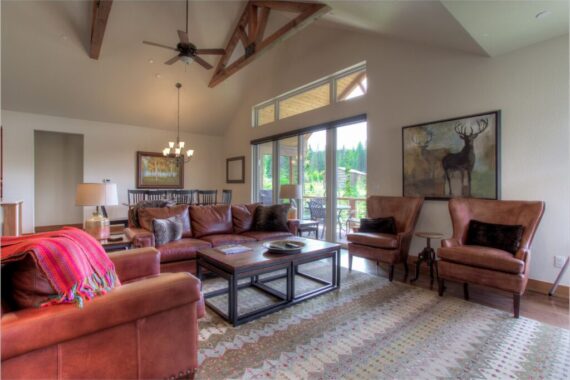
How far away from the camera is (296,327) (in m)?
2.23

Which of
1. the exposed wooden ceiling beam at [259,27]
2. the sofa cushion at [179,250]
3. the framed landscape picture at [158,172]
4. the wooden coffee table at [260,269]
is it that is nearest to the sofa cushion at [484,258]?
the wooden coffee table at [260,269]

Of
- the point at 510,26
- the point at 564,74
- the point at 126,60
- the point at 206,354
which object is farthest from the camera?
the point at 126,60

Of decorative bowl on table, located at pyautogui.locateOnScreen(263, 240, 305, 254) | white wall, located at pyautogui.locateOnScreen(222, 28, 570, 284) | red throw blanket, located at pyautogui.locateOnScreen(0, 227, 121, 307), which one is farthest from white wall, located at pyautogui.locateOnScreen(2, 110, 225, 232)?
red throw blanket, located at pyautogui.locateOnScreen(0, 227, 121, 307)

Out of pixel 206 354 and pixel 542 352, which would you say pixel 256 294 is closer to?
pixel 206 354

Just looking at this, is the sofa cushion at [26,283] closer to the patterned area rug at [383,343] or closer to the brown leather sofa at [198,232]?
the patterned area rug at [383,343]

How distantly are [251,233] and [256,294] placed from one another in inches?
48.3

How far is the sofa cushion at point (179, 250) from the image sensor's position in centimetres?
305

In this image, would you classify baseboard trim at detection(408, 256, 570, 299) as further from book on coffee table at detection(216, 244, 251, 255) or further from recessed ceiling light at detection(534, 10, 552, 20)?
book on coffee table at detection(216, 244, 251, 255)

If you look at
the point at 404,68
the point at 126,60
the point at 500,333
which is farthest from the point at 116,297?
the point at 126,60

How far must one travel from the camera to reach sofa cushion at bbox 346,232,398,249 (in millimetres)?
3291

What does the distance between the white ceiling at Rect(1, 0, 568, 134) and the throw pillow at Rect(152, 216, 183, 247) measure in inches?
126

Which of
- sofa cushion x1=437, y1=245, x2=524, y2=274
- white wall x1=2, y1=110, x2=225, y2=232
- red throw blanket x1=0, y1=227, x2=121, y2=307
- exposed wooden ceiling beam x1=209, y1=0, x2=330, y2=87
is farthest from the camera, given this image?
white wall x1=2, y1=110, x2=225, y2=232

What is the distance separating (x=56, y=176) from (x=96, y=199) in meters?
6.37

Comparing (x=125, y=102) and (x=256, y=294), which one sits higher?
(x=125, y=102)
